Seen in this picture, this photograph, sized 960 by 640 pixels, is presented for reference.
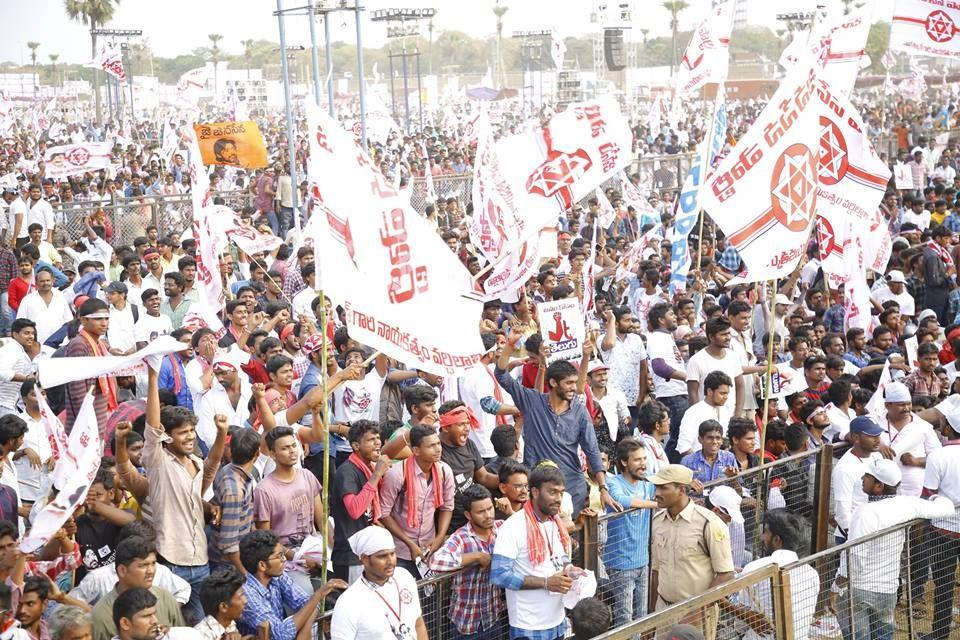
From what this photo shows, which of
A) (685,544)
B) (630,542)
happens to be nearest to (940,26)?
(630,542)

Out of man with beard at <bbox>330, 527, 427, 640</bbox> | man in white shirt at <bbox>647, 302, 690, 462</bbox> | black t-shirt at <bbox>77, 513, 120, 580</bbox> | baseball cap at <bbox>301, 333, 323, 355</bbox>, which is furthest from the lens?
man in white shirt at <bbox>647, 302, 690, 462</bbox>

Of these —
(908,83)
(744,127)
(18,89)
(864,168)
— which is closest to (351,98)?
(18,89)

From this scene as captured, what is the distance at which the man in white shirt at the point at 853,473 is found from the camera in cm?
796

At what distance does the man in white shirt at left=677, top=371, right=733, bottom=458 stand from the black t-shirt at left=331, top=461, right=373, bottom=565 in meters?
2.54

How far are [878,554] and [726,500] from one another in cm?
91

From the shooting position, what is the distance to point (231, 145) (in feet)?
55.0

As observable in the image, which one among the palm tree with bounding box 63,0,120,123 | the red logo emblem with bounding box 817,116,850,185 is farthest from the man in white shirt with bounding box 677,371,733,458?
the palm tree with bounding box 63,0,120,123

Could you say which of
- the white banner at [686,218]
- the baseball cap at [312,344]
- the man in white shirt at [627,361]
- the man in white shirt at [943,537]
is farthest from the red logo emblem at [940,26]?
the baseball cap at [312,344]

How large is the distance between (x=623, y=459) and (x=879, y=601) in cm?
168

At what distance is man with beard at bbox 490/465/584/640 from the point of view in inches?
252

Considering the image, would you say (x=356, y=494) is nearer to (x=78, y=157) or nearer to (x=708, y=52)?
(x=708, y=52)

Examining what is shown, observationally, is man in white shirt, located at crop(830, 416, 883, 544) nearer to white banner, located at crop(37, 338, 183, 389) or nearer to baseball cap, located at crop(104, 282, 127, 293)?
white banner, located at crop(37, 338, 183, 389)

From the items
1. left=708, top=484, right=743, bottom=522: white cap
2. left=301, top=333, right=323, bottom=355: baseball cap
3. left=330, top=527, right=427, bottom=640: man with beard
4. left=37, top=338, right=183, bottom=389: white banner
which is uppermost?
left=37, top=338, right=183, bottom=389: white banner

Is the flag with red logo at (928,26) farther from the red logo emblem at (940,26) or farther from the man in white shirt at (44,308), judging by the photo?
the man in white shirt at (44,308)
